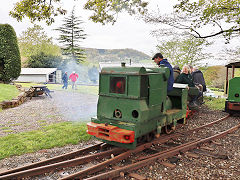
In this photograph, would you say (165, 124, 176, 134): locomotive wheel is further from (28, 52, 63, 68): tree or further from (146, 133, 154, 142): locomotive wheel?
(28, 52, 63, 68): tree

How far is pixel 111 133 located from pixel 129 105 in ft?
2.24

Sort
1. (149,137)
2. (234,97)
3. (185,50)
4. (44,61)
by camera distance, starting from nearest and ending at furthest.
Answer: (149,137) → (234,97) → (185,50) → (44,61)

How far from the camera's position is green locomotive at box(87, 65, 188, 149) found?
405 cm

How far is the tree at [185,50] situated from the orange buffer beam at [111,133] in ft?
44.9

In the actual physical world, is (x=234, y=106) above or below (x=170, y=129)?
above

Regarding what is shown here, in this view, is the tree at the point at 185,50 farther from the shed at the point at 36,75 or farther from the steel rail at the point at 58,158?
the shed at the point at 36,75

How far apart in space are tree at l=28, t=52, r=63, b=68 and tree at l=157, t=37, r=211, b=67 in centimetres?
2366

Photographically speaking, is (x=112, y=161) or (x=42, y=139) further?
(x=42, y=139)

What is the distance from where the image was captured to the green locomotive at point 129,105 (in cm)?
405

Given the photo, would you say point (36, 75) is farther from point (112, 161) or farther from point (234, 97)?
point (112, 161)

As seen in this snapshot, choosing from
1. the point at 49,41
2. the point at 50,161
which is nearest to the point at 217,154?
the point at 50,161

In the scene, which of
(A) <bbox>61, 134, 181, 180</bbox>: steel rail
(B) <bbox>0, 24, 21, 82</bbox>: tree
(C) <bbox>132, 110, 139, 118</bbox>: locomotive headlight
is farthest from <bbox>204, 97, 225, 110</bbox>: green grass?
(B) <bbox>0, 24, 21, 82</bbox>: tree

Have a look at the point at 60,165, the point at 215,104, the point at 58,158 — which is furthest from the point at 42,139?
the point at 215,104

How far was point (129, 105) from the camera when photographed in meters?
4.19
